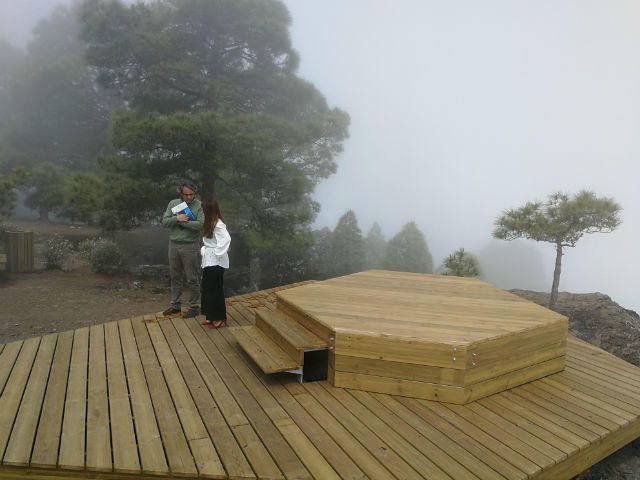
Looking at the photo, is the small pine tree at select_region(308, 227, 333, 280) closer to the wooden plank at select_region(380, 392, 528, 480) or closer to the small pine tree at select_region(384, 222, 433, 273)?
the small pine tree at select_region(384, 222, 433, 273)

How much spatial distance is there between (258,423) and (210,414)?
13.7 inches

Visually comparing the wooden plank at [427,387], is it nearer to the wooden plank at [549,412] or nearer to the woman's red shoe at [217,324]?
the wooden plank at [549,412]

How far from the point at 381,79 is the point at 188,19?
21.2ft

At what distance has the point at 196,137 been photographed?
8547 mm

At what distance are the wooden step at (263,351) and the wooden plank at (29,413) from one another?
1546 millimetres

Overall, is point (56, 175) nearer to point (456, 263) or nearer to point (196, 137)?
point (196, 137)

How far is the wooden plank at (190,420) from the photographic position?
2348mm

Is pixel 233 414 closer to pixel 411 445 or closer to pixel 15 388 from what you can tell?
pixel 411 445

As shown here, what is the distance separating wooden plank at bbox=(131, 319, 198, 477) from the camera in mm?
2346

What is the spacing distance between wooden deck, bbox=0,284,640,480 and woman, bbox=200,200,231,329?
0.75m

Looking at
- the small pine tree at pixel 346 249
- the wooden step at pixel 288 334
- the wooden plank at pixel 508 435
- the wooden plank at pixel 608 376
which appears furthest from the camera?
the small pine tree at pixel 346 249

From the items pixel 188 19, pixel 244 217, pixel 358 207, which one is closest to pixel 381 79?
pixel 358 207

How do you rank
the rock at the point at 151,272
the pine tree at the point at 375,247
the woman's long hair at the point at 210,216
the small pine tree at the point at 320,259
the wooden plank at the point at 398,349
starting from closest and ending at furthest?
1. the wooden plank at the point at 398,349
2. the woman's long hair at the point at 210,216
3. the rock at the point at 151,272
4. the small pine tree at the point at 320,259
5. the pine tree at the point at 375,247

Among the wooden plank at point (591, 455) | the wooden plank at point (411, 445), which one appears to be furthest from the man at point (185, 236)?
the wooden plank at point (591, 455)
